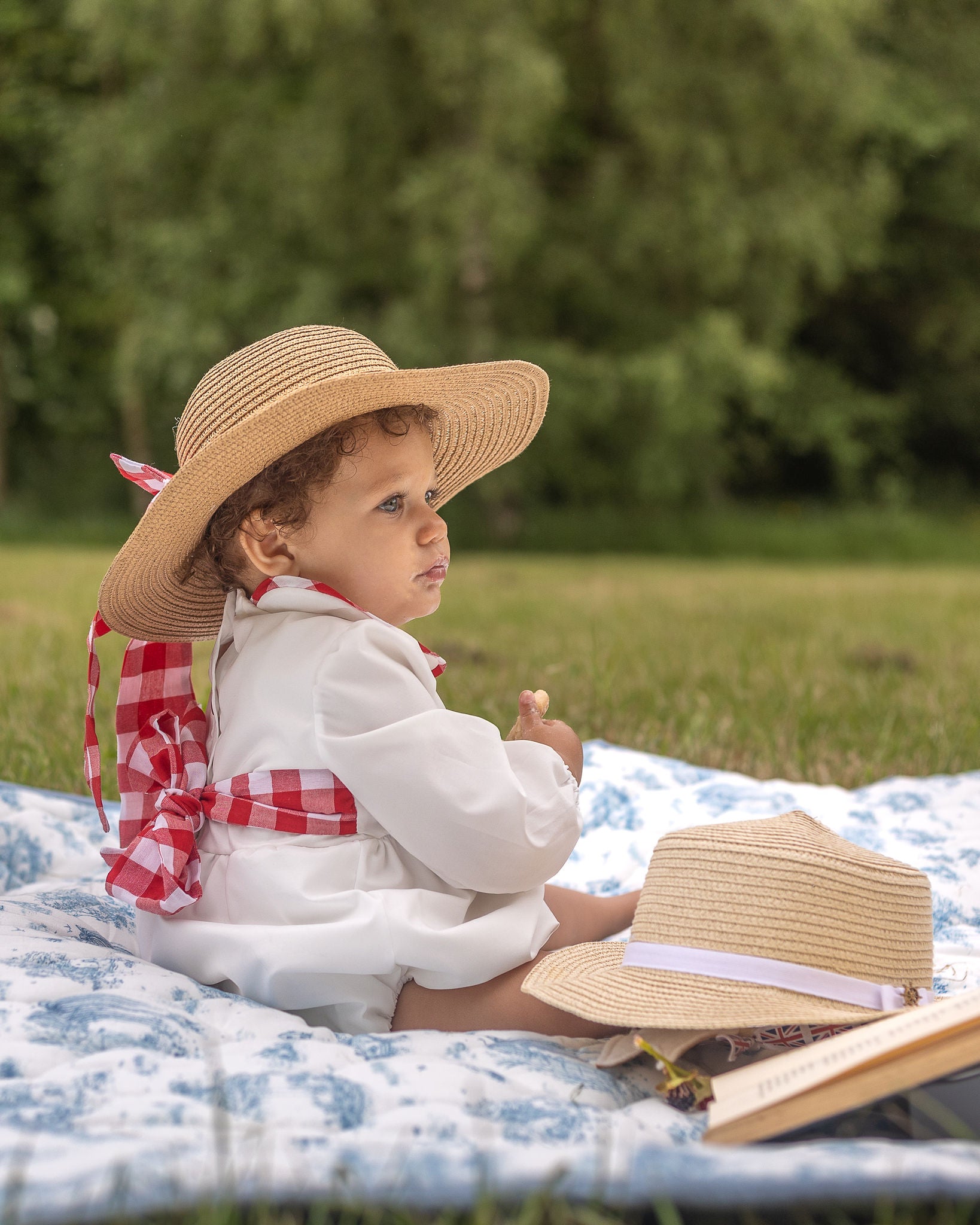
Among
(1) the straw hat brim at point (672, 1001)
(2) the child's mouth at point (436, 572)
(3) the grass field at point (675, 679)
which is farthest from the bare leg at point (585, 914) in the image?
(3) the grass field at point (675, 679)

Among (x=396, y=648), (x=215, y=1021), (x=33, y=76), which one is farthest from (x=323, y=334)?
(x=33, y=76)

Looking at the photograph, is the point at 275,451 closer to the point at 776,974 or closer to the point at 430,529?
the point at 430,529

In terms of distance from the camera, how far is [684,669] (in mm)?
3760

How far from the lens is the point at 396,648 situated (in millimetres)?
1567

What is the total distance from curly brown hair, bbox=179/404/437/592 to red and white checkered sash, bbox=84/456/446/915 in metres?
0.10

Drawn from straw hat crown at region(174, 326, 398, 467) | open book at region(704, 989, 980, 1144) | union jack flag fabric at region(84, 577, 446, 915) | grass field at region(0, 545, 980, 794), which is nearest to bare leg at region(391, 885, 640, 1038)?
union jack flag fabric at region(84, 577, 446, 915)

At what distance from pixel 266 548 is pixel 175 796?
1.16 ft

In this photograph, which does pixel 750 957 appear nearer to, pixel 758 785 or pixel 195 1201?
pixel 195 1201

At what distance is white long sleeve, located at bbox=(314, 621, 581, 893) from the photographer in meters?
1.47

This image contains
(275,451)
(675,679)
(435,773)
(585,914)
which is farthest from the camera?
(675,679)

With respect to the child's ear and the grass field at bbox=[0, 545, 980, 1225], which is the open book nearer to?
the grass field at bbox=[0, 545, 980, 1225]

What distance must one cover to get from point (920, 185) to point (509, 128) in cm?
696

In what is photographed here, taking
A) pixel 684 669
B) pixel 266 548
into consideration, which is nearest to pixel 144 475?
pixel 266 548

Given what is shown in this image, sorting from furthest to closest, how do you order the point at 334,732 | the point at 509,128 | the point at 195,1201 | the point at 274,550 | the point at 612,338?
1. the point at 612,338
2. the point at 509,128
3. the point at 274,550
4. the point at 334,732
5. the point at 195,1201
